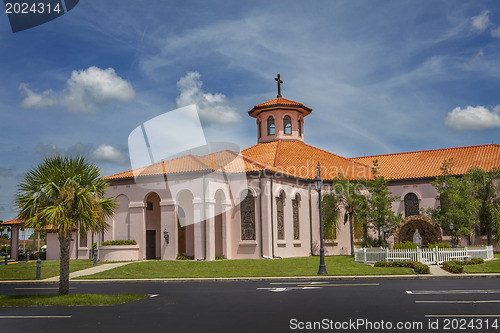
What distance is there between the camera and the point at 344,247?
43438 millimetres

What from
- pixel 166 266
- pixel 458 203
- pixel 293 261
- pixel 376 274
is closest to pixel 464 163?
pixel 458 203

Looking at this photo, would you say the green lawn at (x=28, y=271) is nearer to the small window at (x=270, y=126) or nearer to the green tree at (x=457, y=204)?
the small window at (x=270, y=126)

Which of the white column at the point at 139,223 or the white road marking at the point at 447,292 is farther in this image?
the white column at the point at 139,223

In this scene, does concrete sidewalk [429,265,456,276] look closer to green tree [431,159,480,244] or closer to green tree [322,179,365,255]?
green tree [431,159,480,244]

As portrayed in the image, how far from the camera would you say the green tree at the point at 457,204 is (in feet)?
123

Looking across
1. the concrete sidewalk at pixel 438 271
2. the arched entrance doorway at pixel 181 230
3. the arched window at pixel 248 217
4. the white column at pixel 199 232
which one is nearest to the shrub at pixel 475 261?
the concrete sidewalk at pixel 438 271

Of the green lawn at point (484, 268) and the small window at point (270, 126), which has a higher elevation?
the small window at point (270, 126)

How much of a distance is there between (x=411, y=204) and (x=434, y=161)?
16.9ft

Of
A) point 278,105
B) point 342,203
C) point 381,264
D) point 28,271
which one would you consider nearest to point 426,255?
point 381,264

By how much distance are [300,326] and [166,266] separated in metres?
22.5

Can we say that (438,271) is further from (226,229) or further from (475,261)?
(226,229)

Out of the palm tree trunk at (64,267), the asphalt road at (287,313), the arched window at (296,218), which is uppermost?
the arched window at (296,218)

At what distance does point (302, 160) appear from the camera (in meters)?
45.7

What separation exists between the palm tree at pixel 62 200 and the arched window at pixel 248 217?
810 inches
